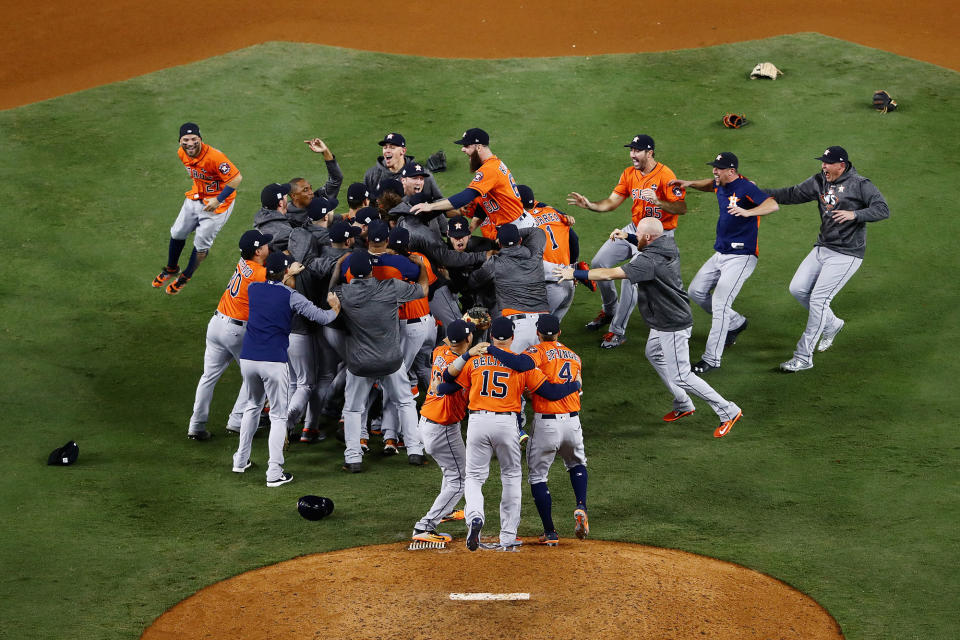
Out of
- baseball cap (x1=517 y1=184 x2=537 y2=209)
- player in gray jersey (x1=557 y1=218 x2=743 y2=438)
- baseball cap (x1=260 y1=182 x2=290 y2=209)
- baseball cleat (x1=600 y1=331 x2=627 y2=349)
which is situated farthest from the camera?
baseball cleat (x1=600 y1=331 x2=627 y2=349)

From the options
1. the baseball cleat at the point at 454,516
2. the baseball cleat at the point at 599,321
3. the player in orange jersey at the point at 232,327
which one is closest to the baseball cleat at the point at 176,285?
the player in orange jersey at the point at 232,327

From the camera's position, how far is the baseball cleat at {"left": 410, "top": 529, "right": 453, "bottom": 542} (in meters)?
7.48

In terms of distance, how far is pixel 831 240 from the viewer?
35.4ft

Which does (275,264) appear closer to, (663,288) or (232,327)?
(232,327)

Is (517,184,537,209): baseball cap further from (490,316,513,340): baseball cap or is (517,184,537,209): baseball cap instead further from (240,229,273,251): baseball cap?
(490,316,513,340): baseball cap

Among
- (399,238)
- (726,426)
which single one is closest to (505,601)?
(726,426)

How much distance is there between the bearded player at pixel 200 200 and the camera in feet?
38.0

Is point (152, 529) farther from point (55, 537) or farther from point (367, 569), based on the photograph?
point (367, 569)

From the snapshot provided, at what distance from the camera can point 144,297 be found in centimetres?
1291

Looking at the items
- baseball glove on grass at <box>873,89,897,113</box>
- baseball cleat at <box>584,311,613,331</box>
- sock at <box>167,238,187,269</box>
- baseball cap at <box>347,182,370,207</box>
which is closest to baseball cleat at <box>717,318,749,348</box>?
baseball cleat at <box>584,311,613,331</box>

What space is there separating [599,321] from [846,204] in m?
3.04

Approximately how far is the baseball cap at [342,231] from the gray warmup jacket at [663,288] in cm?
244

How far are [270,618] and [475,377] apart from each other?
213 cm

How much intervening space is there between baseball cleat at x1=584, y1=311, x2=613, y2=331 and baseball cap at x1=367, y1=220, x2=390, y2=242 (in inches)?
154
